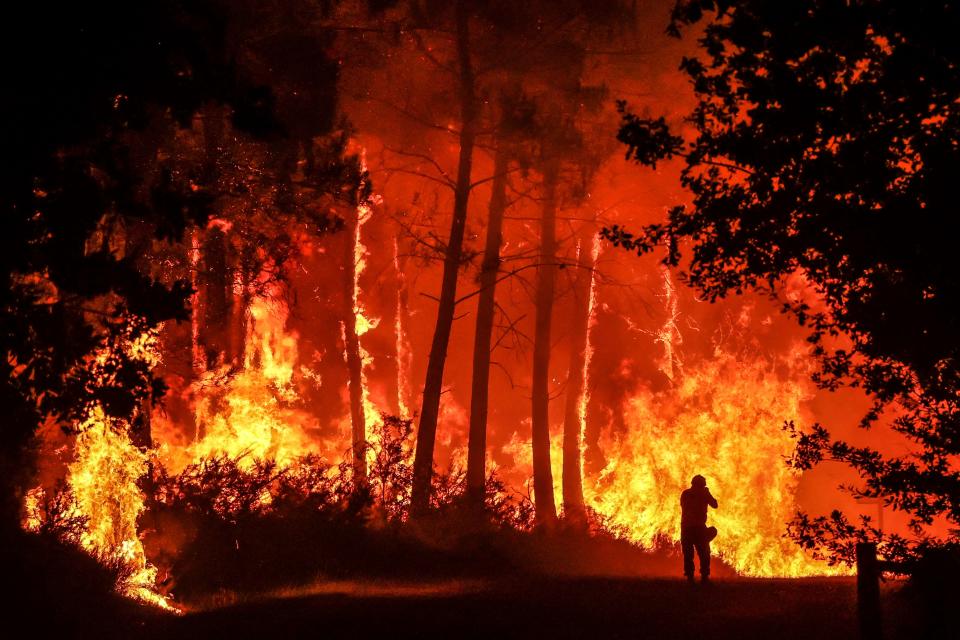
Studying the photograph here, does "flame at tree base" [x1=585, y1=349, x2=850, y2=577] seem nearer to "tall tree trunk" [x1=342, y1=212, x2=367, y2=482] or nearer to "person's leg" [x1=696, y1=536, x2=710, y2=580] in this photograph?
"tall tree trunk" [x1=342, y1=212, x2=367, y2=482]

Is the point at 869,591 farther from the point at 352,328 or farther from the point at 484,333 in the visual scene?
the point at 352,328

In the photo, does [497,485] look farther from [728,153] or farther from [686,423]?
[686,423]

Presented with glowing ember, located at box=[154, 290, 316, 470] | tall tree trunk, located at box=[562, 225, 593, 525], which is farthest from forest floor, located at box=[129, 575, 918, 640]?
glowing ember, located at box=[154, 290, 316, 470]


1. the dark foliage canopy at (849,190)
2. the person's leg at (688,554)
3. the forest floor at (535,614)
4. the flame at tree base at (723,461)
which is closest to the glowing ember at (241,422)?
the flame at tree base at (723,461)

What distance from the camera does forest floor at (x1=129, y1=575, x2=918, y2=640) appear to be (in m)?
10.7

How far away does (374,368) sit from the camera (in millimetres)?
60031

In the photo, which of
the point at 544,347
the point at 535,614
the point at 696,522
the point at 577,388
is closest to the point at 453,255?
the point at 544,347

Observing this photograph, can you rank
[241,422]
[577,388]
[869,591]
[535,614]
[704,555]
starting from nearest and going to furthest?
[869,591] → [535,614] → [704,555] → [577,388] → [241,422]

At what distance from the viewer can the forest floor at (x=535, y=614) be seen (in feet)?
35.2

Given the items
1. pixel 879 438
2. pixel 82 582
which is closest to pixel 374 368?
pixel 879 438

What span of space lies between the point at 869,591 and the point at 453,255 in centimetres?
1367

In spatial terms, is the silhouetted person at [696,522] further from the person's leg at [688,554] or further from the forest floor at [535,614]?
the forest floor at [535,614]

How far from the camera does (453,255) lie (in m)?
21.7

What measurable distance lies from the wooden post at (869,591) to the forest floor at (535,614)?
742mm
